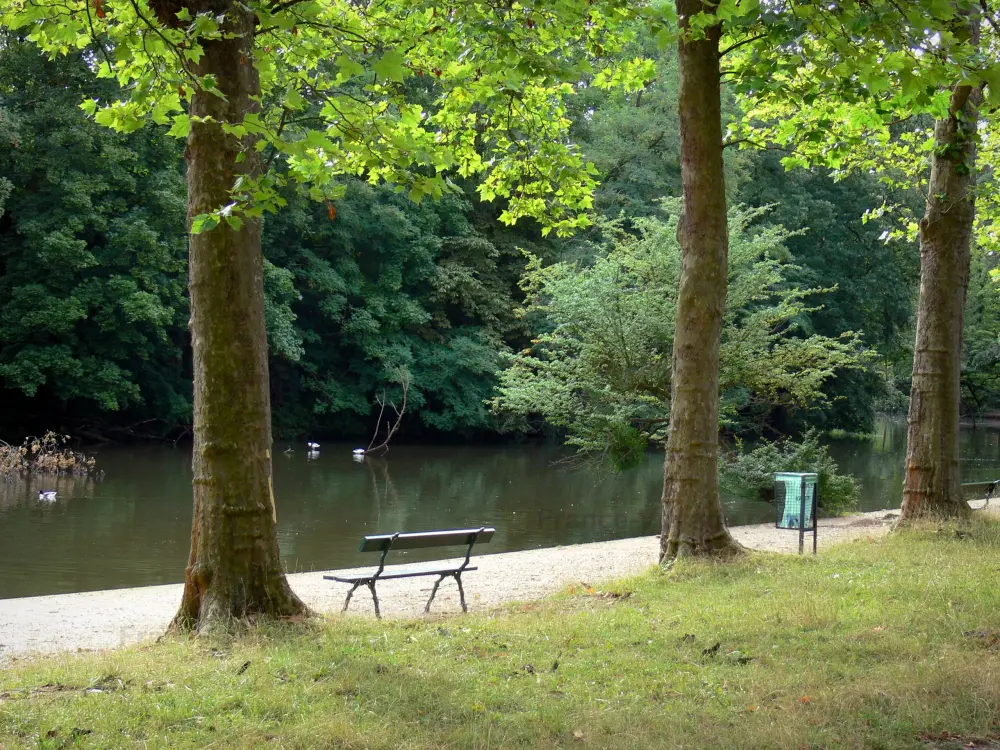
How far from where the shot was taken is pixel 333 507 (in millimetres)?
21938

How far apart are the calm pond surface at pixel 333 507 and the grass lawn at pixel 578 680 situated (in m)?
7.51

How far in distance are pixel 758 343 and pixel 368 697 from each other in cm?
1664

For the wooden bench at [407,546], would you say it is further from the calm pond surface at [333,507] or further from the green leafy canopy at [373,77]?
the calm pond surface at [333,507]

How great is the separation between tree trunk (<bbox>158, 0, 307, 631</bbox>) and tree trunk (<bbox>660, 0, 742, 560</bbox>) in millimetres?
4534

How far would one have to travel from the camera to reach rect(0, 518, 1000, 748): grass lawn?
183 inches

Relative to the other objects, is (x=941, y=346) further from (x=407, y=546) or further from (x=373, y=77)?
(x=373, y=77)

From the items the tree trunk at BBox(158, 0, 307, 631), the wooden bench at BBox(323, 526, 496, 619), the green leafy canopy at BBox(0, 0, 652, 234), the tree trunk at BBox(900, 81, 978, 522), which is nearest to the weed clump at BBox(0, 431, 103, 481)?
the green leafy canopy at BBox(0, 0, 652, 234)

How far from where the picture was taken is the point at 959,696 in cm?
506

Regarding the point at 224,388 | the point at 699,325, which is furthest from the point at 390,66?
the point at 699,325

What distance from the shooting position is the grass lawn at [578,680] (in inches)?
183

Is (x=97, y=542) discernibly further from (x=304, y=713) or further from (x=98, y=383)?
(x=98, y=383)

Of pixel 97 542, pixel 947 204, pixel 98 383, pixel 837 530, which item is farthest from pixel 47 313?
pixel 947 204

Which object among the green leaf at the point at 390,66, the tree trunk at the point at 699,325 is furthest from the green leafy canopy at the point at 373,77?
the tree trunk at the point at 699,325

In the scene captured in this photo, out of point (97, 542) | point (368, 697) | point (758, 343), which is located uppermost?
point (758, 343)
